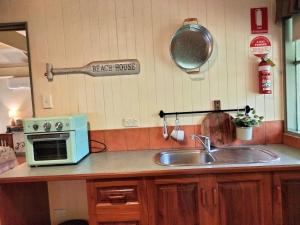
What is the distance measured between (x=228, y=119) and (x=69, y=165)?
1368 mm

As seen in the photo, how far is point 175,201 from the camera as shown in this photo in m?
1.64

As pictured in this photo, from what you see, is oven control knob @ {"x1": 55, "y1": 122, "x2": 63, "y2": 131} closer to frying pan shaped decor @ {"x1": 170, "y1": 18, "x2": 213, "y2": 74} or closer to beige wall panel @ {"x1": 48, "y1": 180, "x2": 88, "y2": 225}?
beige wall panel @ {"x1": 48, "y1": 180, "x2": 88, "y2": 225}

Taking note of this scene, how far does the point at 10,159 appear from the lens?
4.18 m

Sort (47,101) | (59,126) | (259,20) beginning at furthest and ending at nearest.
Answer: (47,101) < (259,20) < (59,126)

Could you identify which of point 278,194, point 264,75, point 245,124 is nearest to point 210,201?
point 278,194

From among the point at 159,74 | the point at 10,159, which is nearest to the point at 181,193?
the point at 159,74

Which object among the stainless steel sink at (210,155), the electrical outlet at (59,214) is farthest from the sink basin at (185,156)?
the electrical outlet at (59,214)

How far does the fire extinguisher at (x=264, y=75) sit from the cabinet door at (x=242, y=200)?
84cm

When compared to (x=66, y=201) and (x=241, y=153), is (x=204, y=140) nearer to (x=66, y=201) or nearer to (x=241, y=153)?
(x=241, y=153)

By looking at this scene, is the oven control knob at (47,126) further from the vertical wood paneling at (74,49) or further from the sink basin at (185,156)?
the sink basin at (185,156)

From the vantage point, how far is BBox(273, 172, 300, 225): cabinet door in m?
1.61

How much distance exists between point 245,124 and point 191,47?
787 millimetres

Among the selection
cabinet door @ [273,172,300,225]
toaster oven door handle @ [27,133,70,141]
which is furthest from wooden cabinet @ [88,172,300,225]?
toaster oven door handle @ [27,133,70,141]

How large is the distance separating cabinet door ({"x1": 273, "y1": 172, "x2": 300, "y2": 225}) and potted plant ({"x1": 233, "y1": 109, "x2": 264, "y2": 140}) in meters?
0.49
